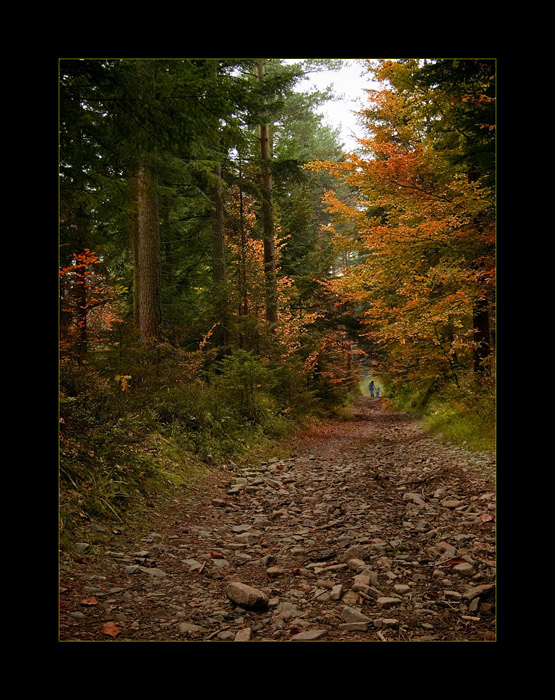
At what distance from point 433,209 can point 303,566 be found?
6324mm

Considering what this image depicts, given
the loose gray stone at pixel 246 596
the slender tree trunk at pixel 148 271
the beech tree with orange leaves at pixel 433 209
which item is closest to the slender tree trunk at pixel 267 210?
the beech tree with orange leaves at pixel 433 209

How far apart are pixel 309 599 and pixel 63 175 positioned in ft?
16.6

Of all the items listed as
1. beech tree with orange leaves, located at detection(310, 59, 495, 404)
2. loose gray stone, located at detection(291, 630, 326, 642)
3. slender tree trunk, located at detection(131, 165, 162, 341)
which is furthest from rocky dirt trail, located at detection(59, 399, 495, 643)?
slender tree trunk, located at detection(131, 165, 162, 341)

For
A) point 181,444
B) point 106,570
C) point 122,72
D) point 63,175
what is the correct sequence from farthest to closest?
point 181,444 < point 63,175 < point 122,72 < point 106,570

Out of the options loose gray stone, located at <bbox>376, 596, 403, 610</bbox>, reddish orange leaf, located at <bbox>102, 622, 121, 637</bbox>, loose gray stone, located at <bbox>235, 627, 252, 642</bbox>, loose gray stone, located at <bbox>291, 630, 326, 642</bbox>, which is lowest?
loose gray stone, located at <bbox>376, 596, 403, 610</bbox>

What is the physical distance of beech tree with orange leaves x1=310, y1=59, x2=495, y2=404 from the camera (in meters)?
3.94

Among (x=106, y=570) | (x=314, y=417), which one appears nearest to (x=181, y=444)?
(x=106, y=570)

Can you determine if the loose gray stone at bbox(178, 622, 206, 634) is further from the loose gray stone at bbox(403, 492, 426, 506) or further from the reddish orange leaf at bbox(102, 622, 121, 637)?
the loose gray stone at bbox(403, 492, 426, 506)

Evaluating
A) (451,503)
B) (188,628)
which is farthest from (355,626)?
(451,503)

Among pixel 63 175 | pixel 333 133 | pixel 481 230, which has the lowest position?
pixel 481 230

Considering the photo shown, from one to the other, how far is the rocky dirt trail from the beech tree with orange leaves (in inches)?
121

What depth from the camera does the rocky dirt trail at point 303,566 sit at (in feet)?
7.39
